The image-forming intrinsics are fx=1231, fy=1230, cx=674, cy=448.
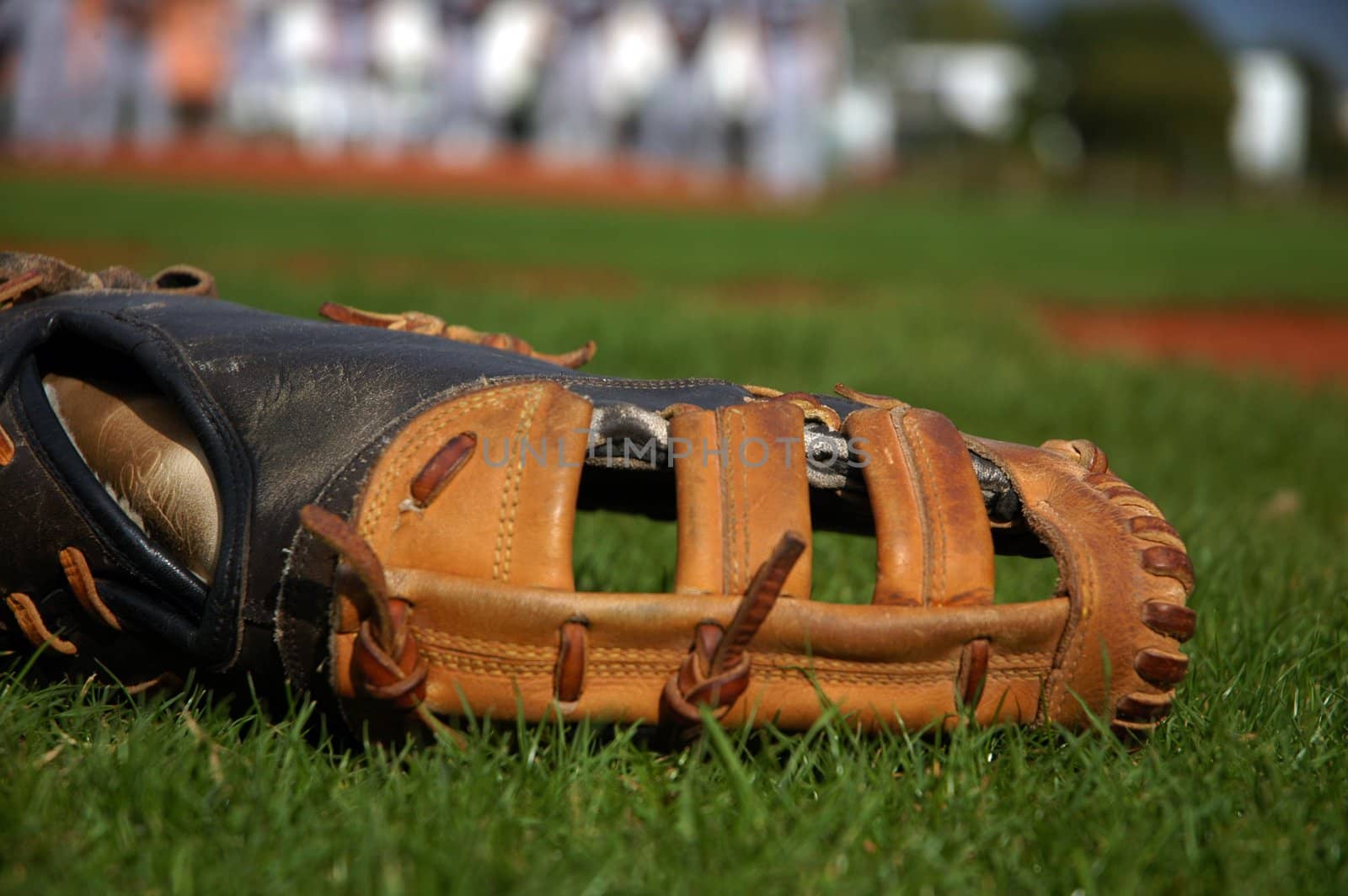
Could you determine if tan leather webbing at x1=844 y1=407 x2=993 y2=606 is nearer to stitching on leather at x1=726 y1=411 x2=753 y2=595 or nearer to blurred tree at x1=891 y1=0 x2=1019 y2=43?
stitching on leather at x1=726 y1=411 x2=753 y2=595

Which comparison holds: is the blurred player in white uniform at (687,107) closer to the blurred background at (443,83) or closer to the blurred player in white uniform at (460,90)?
the blurred background at (443,83)

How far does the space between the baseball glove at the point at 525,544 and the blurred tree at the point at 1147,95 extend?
171 feet

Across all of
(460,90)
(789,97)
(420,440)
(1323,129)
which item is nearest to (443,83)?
(460,90)

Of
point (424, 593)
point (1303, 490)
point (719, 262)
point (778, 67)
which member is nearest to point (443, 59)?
point (778, 67)

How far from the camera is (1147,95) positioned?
5284 cm

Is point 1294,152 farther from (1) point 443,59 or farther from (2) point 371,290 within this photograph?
(2) point 371,290

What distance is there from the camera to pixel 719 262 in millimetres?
9594

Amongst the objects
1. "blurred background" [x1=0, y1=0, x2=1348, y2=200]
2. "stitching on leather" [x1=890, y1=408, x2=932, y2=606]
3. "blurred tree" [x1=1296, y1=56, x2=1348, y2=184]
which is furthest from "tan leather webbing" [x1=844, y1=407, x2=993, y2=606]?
"blurred tree" [x1=1296, y1=56, x2=1348, y2=184]

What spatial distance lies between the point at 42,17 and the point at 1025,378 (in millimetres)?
21602

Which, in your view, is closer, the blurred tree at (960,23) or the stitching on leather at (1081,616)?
the stitching on leather at (1081,616)

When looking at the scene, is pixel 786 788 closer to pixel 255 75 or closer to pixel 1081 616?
pixel 1081 616

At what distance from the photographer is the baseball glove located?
125 centimetres

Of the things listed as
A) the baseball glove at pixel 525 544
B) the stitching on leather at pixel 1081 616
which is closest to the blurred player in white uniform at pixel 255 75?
the baseball glove at pixel 525 544

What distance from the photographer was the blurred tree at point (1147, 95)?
52562mm
